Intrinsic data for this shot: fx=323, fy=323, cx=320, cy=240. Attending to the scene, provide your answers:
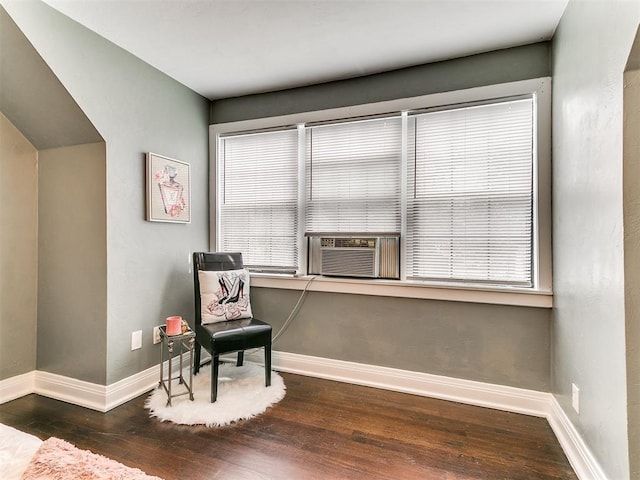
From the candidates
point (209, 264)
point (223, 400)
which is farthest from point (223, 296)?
point (223, 400)

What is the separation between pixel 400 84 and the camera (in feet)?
8.32

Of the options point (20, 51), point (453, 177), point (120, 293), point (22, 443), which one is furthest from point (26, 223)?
point (453, 177)

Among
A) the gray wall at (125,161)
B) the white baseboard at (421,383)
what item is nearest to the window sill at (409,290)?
the white baseboard at (421,383)

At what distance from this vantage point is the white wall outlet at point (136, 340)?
236cm

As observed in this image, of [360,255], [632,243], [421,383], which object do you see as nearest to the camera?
[632,243]

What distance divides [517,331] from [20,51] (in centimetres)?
352

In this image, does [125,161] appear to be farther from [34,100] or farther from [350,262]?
[350,262]

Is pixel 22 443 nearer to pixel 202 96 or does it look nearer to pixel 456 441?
pixel 456 441

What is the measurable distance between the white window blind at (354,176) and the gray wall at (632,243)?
146 centimetres

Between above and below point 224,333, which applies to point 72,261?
above

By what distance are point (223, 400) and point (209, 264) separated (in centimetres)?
105

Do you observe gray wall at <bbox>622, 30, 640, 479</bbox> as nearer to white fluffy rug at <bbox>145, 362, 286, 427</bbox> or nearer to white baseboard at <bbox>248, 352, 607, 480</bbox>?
white baseboard at <bbox>248, 352, 607, 480</bbox>

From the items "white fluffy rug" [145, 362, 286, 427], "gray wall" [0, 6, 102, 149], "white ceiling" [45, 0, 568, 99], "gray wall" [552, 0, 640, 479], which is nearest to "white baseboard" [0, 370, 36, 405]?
"white fluffy rug" [145, 362, 286, 427]

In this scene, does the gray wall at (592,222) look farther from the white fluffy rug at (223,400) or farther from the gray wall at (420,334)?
the white fluffy rug at (223,400)
